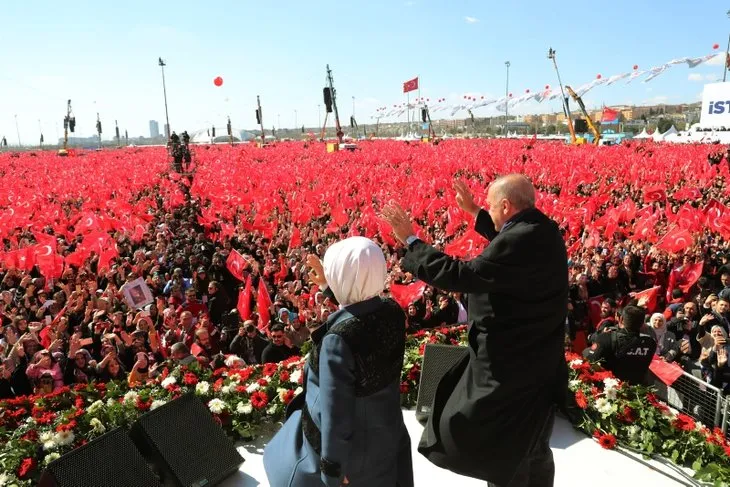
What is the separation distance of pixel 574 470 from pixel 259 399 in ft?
7.82

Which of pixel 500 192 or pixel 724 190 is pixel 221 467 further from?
pixel 724 190

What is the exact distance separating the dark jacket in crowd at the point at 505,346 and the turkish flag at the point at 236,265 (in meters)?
7.58

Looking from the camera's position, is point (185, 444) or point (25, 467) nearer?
point (25, 467)

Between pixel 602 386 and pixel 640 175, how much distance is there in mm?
18567

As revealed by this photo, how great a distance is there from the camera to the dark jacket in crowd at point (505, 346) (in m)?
2.26

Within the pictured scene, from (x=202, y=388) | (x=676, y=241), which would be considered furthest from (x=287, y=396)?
(x=676, y=241)

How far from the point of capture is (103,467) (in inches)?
121

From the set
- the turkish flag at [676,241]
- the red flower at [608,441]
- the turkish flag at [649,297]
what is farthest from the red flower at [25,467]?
the turkish flag at [676,241]

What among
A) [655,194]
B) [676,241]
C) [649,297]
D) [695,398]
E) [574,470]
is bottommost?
[695,398]

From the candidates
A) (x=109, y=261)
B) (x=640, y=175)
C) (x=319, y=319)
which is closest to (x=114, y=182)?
(x=109, y=261)

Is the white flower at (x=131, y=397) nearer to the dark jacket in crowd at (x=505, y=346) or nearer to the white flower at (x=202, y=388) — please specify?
the white flower at (x=202, y=388)

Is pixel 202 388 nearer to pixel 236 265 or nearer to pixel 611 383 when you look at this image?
pixel 611 383

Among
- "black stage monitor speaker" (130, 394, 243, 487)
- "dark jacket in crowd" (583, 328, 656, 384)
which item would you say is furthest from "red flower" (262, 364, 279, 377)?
"dark jacket in crowd" (583, 328, 656, 384)

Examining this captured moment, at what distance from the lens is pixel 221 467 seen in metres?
3.55
